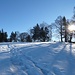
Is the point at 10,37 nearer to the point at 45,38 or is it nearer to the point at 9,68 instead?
the point at 45,38

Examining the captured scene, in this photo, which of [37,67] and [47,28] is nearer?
[37,67]

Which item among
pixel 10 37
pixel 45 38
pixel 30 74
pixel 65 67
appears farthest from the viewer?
pixel 10 37

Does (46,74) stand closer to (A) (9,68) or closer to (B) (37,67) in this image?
(B) (37,67)

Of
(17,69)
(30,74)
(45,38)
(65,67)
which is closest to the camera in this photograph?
(30,74)

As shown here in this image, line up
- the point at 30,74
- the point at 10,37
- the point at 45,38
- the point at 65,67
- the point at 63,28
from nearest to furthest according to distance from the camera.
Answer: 1. the point at 30,74
2. the point at 65,67
3. the point at 63,28
4. the point at 45,38
5. the point at 10,37

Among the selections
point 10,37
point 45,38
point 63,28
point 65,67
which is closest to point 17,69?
point 65,67

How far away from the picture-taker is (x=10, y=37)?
11731 cm

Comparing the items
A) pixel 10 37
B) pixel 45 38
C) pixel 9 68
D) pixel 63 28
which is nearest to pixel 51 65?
pixel 9 68

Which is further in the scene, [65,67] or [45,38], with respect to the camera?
[45,38]

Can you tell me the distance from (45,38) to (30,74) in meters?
76.4

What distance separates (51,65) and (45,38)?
7431cm

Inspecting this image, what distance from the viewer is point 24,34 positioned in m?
121

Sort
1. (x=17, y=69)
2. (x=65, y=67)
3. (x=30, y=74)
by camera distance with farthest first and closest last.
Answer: (x=65, y=67) < (x=17, y=69) < (x=30, y=74)

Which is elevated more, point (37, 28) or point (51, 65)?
point (37, 28)
